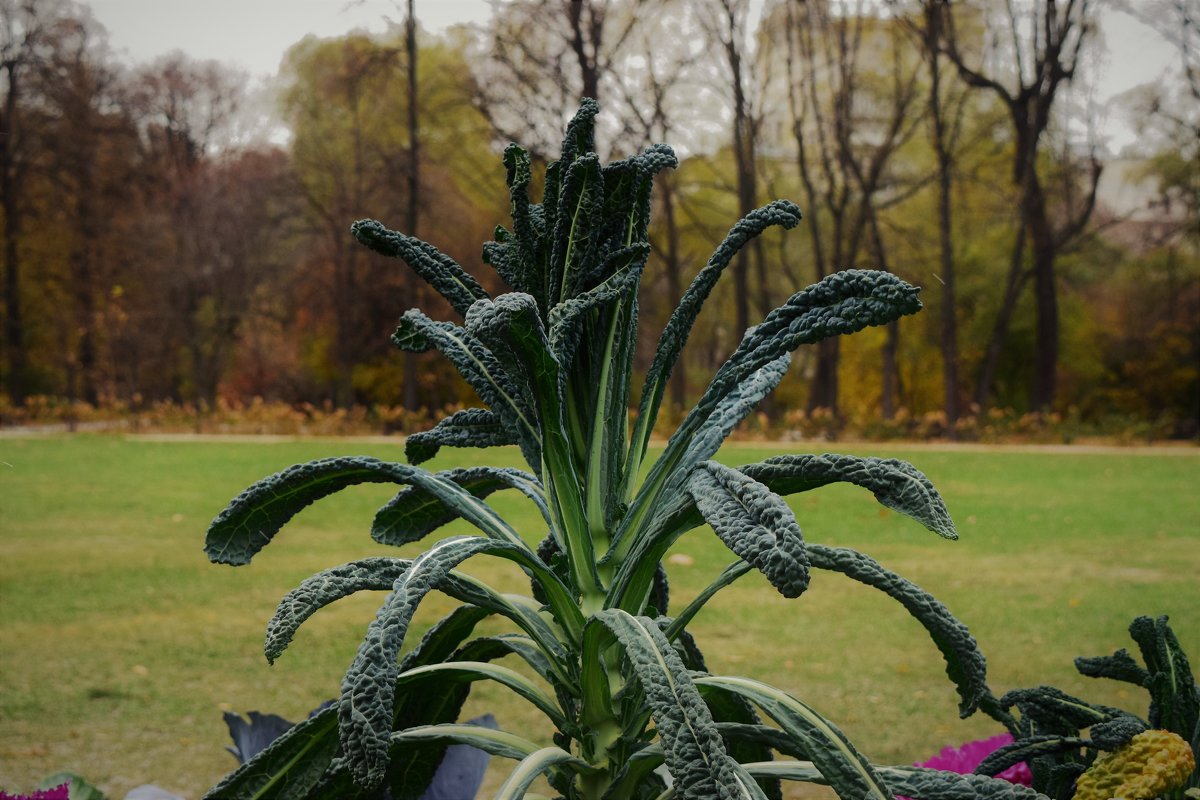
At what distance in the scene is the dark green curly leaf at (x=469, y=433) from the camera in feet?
2.05

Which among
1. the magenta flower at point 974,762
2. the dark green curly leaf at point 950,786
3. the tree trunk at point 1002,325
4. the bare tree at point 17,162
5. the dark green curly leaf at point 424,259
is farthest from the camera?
the tree trunk at point 1002,325

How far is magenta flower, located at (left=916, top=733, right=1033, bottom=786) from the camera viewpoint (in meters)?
0.70

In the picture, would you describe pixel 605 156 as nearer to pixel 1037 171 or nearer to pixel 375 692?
pixel 1037 171

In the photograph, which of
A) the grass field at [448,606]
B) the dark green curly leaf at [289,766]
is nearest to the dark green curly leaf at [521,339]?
the dark green curly leaf at [289,766]

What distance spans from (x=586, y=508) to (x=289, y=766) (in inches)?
8.5

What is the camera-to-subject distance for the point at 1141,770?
54 cm

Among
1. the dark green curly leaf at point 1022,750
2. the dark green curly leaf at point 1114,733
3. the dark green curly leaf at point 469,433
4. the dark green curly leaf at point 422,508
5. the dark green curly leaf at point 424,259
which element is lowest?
the dark green curly leaf at point 1022,750

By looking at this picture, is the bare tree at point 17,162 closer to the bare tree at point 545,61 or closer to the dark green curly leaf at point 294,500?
the bare tree at point 545,61

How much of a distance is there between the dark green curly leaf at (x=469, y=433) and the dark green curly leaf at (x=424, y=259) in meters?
0.07

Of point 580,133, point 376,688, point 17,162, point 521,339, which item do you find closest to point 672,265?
point 17,162

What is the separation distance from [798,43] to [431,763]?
9.32m

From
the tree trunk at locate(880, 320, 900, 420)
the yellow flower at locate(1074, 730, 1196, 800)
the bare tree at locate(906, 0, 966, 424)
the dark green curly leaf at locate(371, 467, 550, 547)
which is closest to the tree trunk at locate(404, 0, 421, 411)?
the tree trunk at locate(880, 320, 900, 420)

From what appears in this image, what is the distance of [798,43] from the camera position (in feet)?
29.9

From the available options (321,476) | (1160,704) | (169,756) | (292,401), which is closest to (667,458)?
(321,476)
